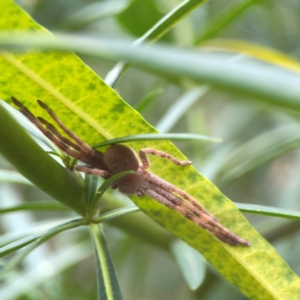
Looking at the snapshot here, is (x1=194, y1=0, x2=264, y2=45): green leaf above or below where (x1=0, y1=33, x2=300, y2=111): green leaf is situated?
above

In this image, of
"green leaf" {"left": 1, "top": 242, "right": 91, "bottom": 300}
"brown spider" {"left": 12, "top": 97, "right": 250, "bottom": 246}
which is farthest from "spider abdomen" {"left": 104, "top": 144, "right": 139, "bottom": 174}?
"green leaf" {"left": 1, "top": 242, "right": 91, "bottom": 300}

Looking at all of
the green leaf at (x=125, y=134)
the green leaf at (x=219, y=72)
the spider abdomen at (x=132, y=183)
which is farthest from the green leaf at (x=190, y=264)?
the green leaf at (x=219, y=72)

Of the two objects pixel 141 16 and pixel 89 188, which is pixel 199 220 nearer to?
pixel 89 188

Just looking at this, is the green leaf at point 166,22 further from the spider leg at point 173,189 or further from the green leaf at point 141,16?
the green leaf at point 141,16

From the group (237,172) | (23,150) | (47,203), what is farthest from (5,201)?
(23,150)

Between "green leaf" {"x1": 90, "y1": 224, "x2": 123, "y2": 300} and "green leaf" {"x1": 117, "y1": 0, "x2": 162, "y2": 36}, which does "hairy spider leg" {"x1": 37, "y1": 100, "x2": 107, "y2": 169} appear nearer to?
"green leaf" {"x1": 90, "y1": 224, "x2": 123, "y2": 300}

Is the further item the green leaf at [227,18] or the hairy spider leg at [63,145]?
the green leaf at [227,18]

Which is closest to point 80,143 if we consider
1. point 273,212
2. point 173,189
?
point 173,189
